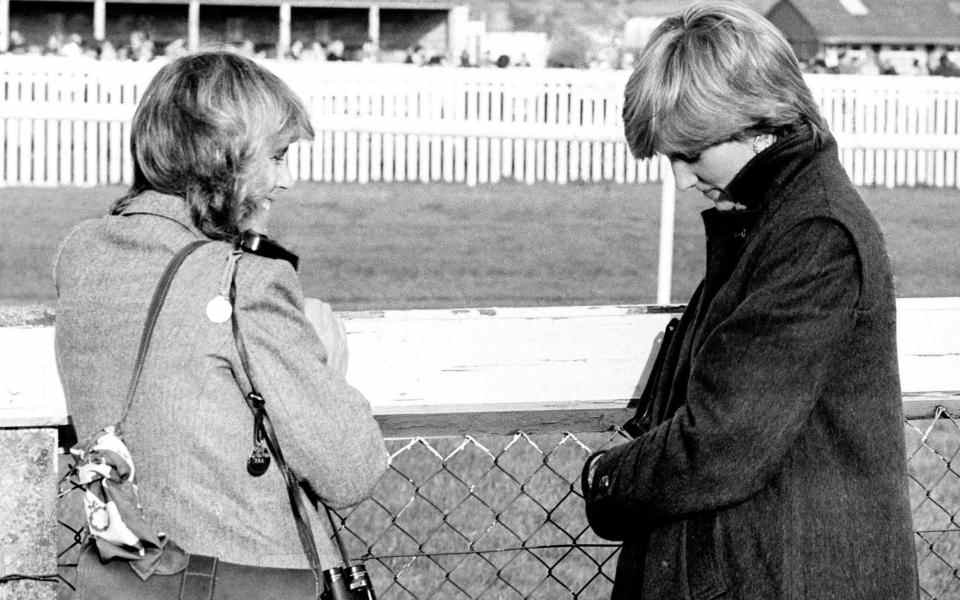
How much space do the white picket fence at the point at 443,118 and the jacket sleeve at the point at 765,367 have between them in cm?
960

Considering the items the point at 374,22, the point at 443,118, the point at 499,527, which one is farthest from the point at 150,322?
the point at 374,22

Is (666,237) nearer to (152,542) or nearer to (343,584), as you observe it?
(343,584)

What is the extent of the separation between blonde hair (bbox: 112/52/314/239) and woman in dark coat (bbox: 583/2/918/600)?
1.68 feet

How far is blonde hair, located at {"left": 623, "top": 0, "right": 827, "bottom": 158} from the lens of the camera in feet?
6.74

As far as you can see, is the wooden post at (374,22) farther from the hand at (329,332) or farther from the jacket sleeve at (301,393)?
the jacket sleeve at (301,393)

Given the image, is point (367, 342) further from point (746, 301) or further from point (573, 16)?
point (573, 16)

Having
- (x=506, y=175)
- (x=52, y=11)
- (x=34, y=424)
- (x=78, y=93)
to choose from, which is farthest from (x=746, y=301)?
(x=52, y=11)

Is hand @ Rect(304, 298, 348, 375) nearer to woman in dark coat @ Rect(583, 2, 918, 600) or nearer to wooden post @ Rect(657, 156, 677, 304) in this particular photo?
woman in dark coat @ Rect(583, 2, 918, 600)

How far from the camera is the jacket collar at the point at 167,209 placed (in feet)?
7.01

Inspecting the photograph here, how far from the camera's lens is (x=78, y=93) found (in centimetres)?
1506

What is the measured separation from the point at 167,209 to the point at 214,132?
0.13 meters

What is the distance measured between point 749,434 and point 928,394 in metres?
0.85

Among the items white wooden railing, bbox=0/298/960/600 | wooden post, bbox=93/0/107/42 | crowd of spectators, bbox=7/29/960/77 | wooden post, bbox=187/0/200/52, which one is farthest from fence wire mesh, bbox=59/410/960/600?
wooden post, bbox=93/0/107/42

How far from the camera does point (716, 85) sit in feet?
6.75
